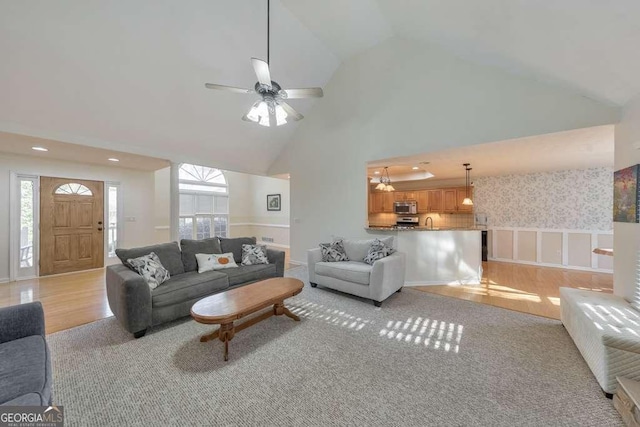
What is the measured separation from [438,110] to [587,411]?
Result: 3758 millimetres

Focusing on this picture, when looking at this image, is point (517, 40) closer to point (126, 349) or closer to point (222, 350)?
point (222, 350)

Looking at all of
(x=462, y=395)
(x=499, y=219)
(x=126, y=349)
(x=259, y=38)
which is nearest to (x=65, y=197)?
(x=126, y=349)

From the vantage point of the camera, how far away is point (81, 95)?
10.5 feet

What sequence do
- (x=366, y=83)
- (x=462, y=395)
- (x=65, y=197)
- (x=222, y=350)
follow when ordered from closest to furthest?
1. (x=462, y=395)
2. (x=222, y=350)
3. (x=366, y=83)
4. (x=65, y=197)

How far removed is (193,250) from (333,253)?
2.19 metres

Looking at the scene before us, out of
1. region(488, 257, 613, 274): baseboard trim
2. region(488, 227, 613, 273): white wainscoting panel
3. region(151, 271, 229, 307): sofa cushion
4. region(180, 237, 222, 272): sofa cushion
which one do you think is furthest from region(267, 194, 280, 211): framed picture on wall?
region(488, 257, 613, 274): baseboard trim

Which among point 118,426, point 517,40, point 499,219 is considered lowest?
point 118,426

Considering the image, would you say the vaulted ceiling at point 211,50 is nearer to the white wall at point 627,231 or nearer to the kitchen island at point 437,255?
the white wall at point 627,231

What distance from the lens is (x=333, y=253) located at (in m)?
4.18

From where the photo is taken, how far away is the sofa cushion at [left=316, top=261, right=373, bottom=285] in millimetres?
3463

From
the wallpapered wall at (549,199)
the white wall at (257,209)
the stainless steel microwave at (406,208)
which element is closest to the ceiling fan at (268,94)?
the stainless steel microwave at (406,208)

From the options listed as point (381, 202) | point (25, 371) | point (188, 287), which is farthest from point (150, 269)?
point (381, 202)

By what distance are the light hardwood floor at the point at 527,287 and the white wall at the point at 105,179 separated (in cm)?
669

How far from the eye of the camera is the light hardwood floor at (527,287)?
341 centimetres
